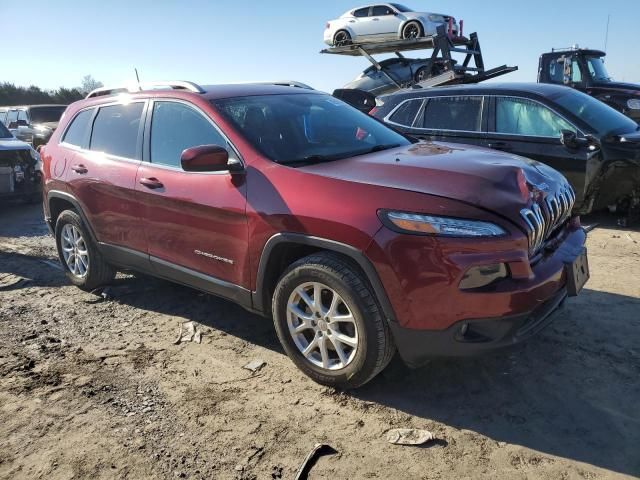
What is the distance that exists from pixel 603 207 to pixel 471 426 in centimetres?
467

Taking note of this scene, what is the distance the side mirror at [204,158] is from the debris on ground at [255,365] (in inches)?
50.3

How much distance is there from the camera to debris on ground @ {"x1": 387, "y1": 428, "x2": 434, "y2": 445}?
2643 mm

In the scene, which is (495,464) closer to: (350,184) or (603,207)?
(350,184)

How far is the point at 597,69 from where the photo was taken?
11516 mm

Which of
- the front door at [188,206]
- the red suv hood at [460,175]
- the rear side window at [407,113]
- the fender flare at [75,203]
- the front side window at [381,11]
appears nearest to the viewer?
the red suv hood at [460,175]

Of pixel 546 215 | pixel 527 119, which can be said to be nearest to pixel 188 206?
pixel 546 215

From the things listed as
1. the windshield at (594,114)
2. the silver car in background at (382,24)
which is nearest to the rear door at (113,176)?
the windshield at (594,114)

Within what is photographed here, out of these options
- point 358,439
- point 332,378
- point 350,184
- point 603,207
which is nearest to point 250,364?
point 332,378

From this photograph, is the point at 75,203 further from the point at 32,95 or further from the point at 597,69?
the point at 32,95

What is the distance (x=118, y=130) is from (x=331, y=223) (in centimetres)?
244

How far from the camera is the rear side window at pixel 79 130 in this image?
Result: 479cm

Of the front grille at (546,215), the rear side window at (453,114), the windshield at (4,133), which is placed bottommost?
the front grille at (546,215)

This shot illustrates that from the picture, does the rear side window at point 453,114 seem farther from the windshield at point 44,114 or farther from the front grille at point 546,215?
the windshield at point 44,114

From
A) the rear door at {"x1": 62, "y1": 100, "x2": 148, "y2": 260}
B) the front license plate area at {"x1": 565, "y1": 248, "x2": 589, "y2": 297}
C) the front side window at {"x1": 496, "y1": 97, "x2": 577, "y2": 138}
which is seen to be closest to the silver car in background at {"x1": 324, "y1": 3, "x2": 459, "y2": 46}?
the front side window at {"x1": 496, "y1": 97, "x2": 577, "y2": 138}
